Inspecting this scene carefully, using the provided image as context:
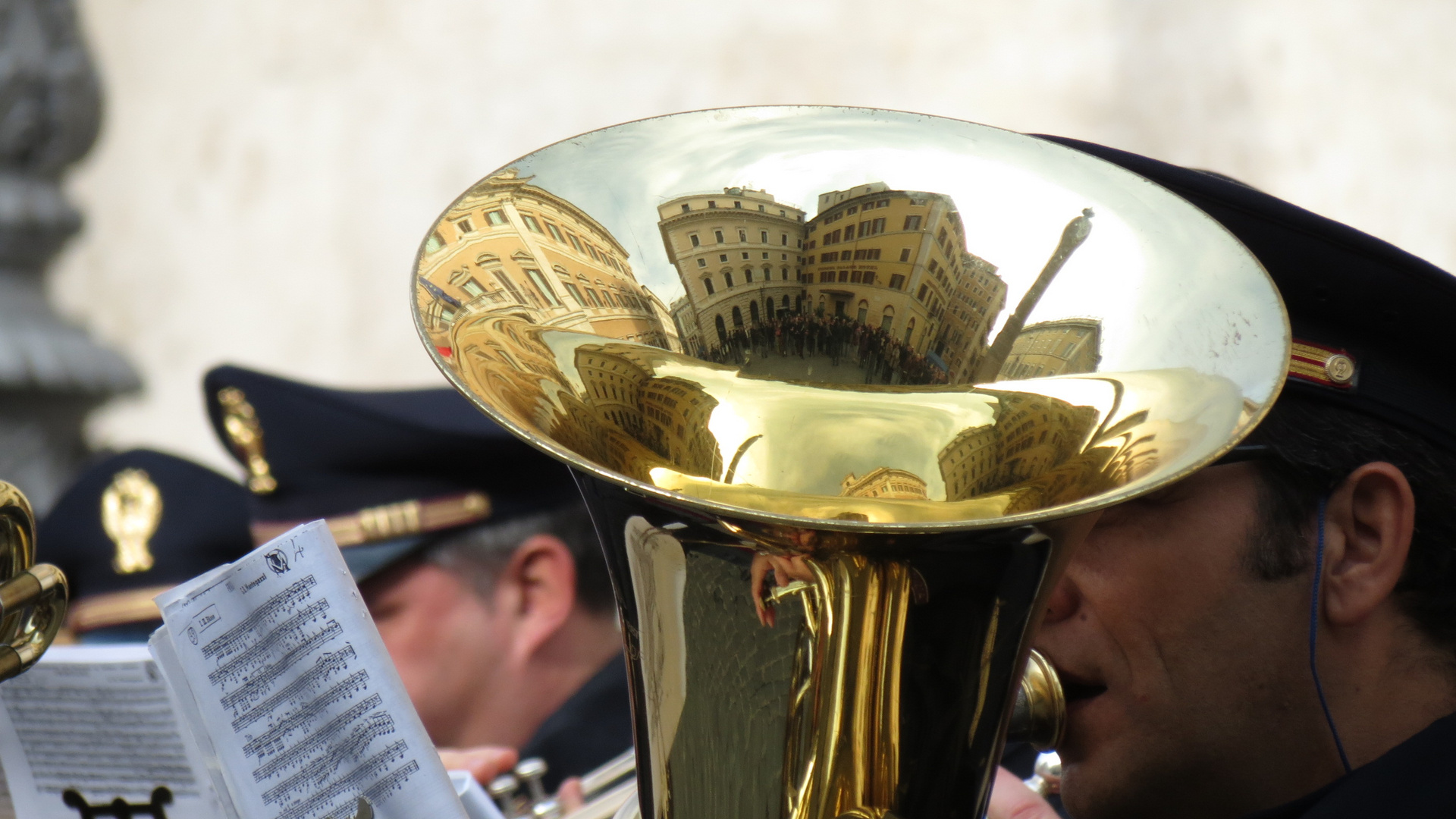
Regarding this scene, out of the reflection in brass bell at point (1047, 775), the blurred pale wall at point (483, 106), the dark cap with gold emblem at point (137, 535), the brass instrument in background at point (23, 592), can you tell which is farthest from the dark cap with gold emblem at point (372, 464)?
the brass instrument in background at point (23, 592)

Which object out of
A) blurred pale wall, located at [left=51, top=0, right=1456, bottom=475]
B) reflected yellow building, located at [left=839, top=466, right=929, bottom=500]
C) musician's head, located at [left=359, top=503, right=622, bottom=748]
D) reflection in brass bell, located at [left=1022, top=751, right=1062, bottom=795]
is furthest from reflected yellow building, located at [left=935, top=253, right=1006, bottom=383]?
blurred pale wall, located at [left=51, top=0, right=1456, bottom=475]

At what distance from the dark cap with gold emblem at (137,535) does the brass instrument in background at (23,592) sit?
1988mm

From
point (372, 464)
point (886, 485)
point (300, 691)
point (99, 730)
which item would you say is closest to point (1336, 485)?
point (886, 485)

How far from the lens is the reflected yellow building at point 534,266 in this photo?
4.29ft

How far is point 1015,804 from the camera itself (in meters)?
1.62

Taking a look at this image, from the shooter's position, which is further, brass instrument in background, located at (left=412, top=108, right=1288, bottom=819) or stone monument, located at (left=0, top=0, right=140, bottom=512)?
stone monument, located at (left=0, top=0, right=140, bottom=512)

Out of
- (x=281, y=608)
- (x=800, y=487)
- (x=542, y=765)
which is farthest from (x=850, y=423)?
(x=542, y=765)

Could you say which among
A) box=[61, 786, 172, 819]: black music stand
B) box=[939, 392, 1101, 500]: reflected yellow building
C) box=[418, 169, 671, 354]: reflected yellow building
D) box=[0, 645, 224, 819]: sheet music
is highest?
box=[418, 169, 671, 354]: reflected yellow building

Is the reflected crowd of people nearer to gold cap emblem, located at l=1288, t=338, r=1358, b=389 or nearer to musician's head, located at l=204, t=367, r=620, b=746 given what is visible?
gold cap emblem, located at l=1288, t=338, r=1358, b=389

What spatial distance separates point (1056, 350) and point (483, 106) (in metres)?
3.18

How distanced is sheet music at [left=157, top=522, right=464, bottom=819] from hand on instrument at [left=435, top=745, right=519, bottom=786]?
3.53 feet

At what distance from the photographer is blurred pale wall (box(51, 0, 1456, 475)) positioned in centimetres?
329

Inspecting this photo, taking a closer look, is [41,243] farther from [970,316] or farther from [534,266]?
[970,316]

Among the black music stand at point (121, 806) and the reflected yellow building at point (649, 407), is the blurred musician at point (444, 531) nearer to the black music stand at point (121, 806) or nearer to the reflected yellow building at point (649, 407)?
the black music stand at point (121, 806)
